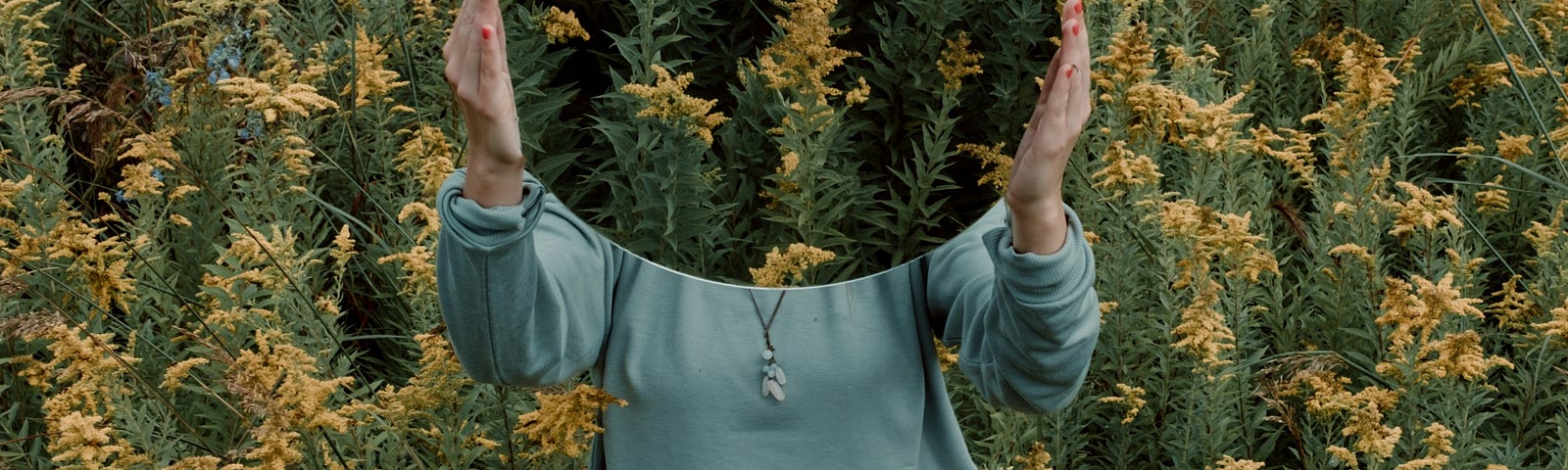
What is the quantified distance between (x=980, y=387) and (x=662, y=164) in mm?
431

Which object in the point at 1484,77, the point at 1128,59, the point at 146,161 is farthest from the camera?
the point at 1484,77

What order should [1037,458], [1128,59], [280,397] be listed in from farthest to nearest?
1. [1128,59]
2. [1037,458]
3. [280,397]

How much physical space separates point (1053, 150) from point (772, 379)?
0.41 metres

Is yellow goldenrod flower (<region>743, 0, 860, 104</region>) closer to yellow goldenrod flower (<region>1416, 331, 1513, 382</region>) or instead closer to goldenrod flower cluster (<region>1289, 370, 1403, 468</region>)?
goldenrod flower cluster (<region>1289, 370, 1403, 468</region>)

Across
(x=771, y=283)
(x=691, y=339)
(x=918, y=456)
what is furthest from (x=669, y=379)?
(x=918, y=456)

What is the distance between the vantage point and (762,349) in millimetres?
1616

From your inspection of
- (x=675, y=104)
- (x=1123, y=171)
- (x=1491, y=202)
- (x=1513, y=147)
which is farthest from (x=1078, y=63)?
(x=1513, y=147)

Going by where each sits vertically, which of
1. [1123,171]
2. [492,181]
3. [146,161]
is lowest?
[146,161]

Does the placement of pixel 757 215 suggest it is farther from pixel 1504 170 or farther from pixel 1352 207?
pixel 1504 170

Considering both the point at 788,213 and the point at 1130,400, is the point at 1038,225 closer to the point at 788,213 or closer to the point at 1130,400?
the point at 788,213

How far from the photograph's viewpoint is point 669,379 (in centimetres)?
163

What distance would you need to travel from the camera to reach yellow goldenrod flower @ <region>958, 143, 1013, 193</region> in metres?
1.55

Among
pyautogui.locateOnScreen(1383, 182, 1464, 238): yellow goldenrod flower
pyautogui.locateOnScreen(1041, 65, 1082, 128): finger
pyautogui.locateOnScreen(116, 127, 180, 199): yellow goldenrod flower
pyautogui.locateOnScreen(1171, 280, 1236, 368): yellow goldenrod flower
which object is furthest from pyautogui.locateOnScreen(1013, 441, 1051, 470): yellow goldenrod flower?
pyautogui.locateOnScreen(116, 127, 180, 199): yellow goldenrod flower

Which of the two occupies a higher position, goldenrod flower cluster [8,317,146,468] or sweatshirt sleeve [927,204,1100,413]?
sweatshirt sleeve [927,204,1100,413]
